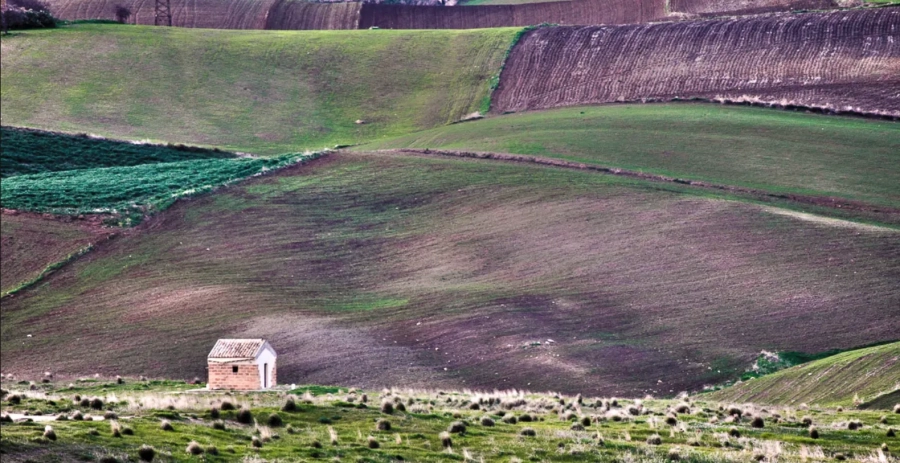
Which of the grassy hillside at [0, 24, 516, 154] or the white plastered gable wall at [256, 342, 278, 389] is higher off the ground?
the grassy hillside at [0, 24, 516, 154]

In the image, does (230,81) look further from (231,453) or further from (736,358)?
(231,453)

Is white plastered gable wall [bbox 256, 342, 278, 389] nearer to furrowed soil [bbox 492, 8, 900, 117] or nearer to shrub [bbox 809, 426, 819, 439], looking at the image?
shrub [bbox 809, 426, 819, 439]

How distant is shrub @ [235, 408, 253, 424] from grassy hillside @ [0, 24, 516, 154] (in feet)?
161

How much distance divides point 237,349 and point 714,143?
38403mm

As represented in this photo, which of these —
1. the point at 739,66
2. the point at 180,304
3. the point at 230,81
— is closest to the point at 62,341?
the point at 180,304

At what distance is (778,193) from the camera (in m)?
58.8

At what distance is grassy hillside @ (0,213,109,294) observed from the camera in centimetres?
5294

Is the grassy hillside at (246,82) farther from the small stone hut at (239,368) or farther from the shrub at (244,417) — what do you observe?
the shrub at (244,417)

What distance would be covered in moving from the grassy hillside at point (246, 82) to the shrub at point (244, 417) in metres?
49.0

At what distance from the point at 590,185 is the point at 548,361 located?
2120cm

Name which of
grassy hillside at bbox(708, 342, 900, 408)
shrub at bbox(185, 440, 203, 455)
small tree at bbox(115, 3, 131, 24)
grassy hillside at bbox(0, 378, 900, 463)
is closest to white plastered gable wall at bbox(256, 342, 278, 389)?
grassy hillside at bbox(0, 378, 900, 463)

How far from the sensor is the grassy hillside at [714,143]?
60.8 metres

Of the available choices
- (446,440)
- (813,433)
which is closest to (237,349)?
(446,440)

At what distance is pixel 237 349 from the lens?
121ft
